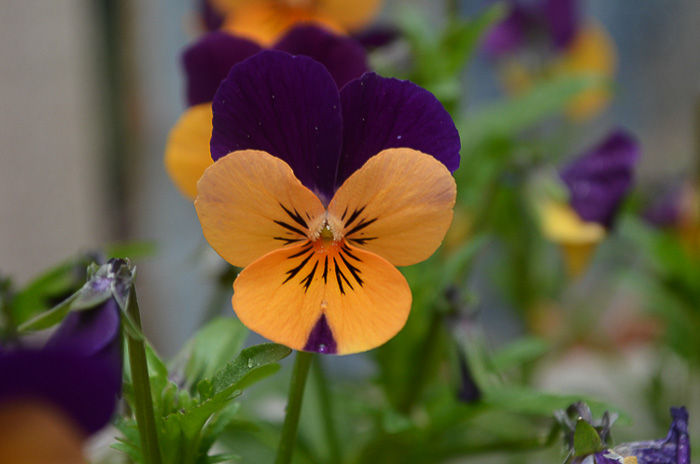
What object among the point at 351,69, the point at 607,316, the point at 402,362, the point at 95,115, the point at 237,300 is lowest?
the point at 607,316

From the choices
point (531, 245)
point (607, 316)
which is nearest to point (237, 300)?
point (531, 245)

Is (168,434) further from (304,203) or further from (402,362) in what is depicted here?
(402,362)

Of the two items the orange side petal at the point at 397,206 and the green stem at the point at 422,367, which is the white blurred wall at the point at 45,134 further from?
the orange side petal at the point at 397,206

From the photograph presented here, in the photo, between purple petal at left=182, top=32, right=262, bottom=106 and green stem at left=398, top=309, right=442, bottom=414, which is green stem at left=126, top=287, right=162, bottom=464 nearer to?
purple petal at left=182, top=32, right=262, bottom=106

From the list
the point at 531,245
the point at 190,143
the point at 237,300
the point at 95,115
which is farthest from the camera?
the point at 95,115

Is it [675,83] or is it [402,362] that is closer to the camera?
[402,362]

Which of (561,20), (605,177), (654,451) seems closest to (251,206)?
(654,451)

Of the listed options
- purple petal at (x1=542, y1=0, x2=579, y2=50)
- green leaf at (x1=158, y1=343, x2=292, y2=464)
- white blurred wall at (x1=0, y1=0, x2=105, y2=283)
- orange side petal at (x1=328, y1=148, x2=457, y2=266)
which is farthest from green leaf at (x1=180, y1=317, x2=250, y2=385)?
white blurred wall at (x1=0, y1=0, x2=105, y2=283)
